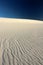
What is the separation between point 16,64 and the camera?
2.53 meters

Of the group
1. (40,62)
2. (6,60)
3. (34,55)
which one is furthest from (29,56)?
(6,60)

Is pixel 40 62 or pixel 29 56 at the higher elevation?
pixel 29 56

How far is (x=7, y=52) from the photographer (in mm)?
3211

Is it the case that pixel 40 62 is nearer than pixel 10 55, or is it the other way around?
pixel 40 62

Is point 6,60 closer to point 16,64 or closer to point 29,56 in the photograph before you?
point 16,64

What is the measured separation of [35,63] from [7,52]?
850 millimetres

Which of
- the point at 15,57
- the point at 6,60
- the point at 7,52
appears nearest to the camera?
the point at 6,60

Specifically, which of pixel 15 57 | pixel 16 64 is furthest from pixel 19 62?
pixel 15 57

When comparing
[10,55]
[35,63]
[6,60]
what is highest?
[10,55]

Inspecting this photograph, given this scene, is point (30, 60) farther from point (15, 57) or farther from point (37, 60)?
point (15, 57)

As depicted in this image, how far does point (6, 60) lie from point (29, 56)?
0.56 m

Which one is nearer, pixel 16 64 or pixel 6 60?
pixel 16 64

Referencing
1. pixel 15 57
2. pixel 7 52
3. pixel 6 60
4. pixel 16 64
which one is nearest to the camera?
pixel 16 64

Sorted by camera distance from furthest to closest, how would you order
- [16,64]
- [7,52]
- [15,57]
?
[7,52], [15,57], [16,64]
